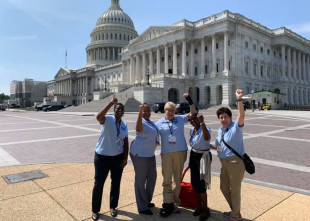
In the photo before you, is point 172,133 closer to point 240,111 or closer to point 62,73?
point 240,111

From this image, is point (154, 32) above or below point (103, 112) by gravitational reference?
above

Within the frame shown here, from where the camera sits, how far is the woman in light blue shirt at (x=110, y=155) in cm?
429

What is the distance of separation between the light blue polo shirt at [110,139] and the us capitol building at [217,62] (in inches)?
1744

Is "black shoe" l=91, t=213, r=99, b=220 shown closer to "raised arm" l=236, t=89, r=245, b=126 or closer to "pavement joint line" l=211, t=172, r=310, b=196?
"raised arm" l=236, t=89, r=245, b=126

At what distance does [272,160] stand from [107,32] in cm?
11027

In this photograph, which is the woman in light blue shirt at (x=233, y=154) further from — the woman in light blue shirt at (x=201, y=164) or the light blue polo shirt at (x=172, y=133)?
the light blue polo shirt at (x=172, y=133)

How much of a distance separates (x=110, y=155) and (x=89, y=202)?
1.25 meters

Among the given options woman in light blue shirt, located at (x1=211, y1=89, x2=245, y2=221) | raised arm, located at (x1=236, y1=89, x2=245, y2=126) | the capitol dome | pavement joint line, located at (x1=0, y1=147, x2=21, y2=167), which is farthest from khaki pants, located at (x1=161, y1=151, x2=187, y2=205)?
the capitol dome

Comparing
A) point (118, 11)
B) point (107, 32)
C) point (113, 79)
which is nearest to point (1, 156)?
point (113, 79)

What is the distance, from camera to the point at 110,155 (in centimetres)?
432

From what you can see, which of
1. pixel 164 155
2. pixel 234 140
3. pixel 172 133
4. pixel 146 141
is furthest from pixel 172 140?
pixel 234 140

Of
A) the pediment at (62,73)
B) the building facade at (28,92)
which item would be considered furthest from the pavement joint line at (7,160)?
the building facade at (28,92)

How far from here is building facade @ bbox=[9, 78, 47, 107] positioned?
449 feet

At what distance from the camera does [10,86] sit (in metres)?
160
